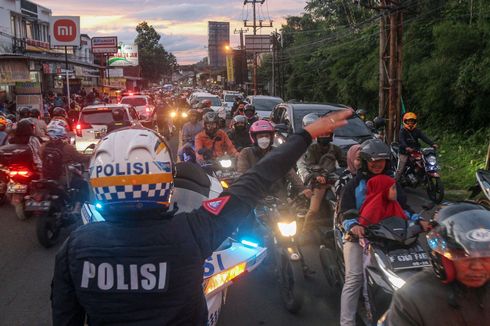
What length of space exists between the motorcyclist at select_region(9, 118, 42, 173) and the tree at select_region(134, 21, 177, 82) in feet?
305

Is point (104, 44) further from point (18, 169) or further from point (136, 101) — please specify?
point (18, 169)

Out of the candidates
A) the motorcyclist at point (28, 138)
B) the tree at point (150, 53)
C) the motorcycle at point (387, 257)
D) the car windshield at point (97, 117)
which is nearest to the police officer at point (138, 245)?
the motorcycle at point (387, 257)

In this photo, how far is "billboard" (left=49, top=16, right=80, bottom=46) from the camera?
93.5 ft

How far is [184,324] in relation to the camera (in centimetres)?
207

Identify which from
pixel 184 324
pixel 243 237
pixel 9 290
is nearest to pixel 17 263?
pixel 9 290

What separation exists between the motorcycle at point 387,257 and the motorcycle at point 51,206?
4.98 meters

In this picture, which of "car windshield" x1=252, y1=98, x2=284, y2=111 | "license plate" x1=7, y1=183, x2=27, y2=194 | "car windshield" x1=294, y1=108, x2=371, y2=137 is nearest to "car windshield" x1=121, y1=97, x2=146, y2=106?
"car windshield" x1=252, y1=98, x2=284, y2=111

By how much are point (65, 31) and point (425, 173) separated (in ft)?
76.4

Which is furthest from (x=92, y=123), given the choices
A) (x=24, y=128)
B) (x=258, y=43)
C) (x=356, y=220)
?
(x=258, y=43)

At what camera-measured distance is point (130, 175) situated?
82.0 inches

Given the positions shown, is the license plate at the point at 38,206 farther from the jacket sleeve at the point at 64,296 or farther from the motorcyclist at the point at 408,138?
the motorcyclist at the point at 408,138

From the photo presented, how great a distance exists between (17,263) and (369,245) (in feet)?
16.5

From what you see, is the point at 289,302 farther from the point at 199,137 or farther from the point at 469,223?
the point at 199,137

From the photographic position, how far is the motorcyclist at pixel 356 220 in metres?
4.54
